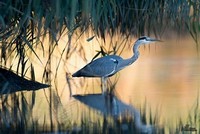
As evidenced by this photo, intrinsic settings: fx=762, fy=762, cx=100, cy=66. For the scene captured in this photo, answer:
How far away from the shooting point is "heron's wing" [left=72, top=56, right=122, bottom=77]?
27.6 ft

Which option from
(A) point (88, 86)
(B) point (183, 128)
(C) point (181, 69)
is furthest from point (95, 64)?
(B) point (183, 128)

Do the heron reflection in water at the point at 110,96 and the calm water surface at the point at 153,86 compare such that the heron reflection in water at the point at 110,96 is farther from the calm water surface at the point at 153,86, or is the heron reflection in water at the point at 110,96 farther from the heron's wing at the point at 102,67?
the calm water surface at the point at 153,86

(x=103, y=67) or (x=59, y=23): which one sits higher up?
(x=59, y=23)

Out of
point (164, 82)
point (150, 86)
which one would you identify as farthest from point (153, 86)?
point (164, 82)

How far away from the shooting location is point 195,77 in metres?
9.32

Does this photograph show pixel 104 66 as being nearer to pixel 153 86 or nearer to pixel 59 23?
pixel 153 86

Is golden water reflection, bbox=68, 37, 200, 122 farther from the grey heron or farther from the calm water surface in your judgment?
the grey heron

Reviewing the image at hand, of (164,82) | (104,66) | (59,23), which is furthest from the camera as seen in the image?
(164,82)

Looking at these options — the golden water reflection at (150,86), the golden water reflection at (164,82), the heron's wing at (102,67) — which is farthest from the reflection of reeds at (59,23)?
the heron's wing at (102,67)

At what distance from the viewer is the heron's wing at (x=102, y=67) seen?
8.40 metres

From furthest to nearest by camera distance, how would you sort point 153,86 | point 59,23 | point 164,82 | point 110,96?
point 164,82 < point 153,86 < point 110,96 < point 59,23

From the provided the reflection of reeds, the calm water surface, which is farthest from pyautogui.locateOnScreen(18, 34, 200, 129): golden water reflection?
the reflection of reeds

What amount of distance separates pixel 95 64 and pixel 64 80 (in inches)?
37.3

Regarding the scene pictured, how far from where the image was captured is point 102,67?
332 inches
